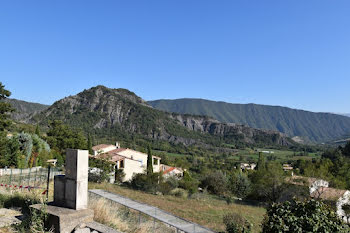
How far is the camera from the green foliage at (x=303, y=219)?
5.47m

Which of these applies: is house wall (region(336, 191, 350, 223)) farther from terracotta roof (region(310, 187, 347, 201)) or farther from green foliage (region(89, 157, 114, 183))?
green foliage (region(89, 157, 114, 183))

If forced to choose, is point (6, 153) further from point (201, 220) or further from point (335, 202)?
point (335, 202)

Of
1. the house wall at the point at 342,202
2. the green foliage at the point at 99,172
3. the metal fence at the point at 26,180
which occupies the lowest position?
the house wall at the point at 342,202

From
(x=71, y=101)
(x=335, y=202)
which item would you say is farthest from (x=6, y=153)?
(x=71, y=101)

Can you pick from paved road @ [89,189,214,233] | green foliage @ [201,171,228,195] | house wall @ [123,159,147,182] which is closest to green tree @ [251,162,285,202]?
green foliage @ [201,171,228,195]

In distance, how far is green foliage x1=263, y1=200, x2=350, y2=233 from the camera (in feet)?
18.0

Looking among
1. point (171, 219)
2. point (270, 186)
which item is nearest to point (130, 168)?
point (270, 186)

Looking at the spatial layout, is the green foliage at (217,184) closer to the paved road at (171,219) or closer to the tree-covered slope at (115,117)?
the paved road at (171,219)

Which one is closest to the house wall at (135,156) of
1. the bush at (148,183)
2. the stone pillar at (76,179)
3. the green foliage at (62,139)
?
the green foliage at (62,139)

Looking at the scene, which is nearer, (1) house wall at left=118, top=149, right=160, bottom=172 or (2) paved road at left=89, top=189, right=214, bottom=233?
(2) paved road at left=89, top=189, right=214, bottom=233

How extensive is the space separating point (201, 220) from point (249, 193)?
88.2 ft

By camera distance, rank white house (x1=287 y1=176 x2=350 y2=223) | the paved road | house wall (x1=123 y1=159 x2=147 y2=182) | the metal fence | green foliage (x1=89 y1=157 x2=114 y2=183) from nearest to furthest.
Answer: the paved road, the metal fence, green foliage (x1=89 y1=157 x2=114 y2=183), white house (x1=287 y1=176 x2=350 y2=223), house wall (x1=123 y1=159 x2=147 y2=182)

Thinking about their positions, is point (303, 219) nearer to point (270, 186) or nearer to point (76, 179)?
point (76, 179)

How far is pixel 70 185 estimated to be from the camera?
6.52 metres
